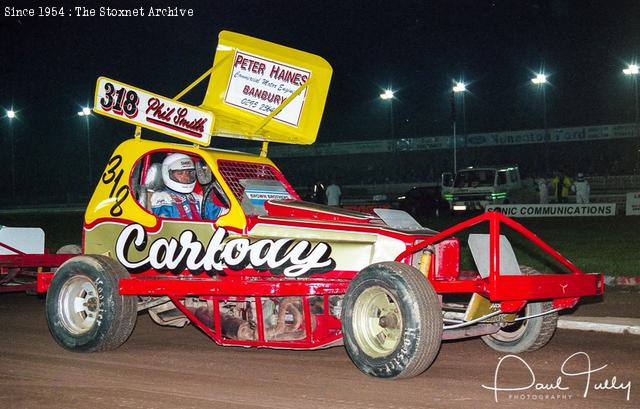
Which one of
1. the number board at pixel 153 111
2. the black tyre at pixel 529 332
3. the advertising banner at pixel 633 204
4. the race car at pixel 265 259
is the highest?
the advertising banner at pixel 633 204

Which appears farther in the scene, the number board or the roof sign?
the roof sign

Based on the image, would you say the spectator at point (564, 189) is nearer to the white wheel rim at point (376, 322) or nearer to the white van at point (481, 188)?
the white van at point (481, 188)

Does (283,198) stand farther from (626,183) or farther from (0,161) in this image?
(0,161)

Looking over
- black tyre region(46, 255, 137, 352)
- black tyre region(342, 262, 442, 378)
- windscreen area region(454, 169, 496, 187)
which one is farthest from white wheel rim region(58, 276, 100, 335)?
windscreen area region(454, 169, 496, 187)

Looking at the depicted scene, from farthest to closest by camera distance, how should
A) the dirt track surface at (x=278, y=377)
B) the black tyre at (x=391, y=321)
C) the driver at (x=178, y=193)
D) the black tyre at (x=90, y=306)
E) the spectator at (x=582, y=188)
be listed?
the spectator at (x=582, y=188) → the driver at (x=178, y=193) → the black tyre at (x=90, y=306) → the black tyre at (x=391, y=321) → the dirt track surface at (x=278, y=377)

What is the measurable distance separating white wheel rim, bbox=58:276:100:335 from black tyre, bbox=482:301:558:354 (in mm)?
3875

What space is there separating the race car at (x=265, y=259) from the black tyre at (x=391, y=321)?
0.01 metres

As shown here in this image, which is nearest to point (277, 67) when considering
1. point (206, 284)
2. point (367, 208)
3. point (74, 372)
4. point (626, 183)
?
point (367, 208)

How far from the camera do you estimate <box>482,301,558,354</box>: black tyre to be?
7340 millimetres

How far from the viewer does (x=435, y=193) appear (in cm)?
3866

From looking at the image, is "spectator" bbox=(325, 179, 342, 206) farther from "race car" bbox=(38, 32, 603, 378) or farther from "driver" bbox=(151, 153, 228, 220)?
"driver" bbox=(151, 153, 228, 220)

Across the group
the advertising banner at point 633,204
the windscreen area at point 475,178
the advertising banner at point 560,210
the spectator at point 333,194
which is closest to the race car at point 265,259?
the spectator at point 333,194

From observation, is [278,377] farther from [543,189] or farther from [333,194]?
[543,189]

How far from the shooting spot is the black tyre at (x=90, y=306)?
7617mm
